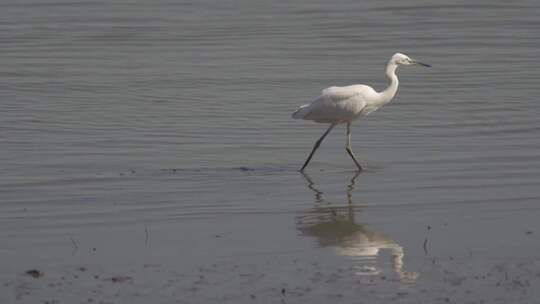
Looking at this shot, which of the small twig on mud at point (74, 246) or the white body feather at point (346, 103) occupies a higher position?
the white body feather at point (346, 103)

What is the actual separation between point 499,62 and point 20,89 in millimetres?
7512

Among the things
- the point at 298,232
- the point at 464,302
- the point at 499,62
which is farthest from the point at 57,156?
the point at 499,62

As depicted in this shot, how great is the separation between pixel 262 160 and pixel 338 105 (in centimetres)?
112

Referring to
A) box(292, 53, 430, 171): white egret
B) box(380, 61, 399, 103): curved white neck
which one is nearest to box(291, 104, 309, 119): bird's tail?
box(292, 53, 430, 171): white egret

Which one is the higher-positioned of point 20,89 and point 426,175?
point 20,89

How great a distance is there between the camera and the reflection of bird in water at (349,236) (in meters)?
8.09

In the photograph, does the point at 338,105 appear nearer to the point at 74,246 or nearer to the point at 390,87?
the point at 390,87

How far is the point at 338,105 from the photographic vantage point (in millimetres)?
13273

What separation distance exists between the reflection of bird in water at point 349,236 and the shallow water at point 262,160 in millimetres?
33

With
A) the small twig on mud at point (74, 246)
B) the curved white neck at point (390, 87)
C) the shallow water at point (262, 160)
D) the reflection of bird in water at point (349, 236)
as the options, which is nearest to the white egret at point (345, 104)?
the curved white neck at point (390, 87)

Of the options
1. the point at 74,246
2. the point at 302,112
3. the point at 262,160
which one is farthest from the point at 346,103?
the point at 74,246

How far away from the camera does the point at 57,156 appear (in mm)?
12820

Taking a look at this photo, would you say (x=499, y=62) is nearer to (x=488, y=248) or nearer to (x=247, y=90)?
(x=247, y=90)

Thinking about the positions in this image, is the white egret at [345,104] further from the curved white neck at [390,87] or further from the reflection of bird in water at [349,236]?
the reflection of bird in water at [349,236]
